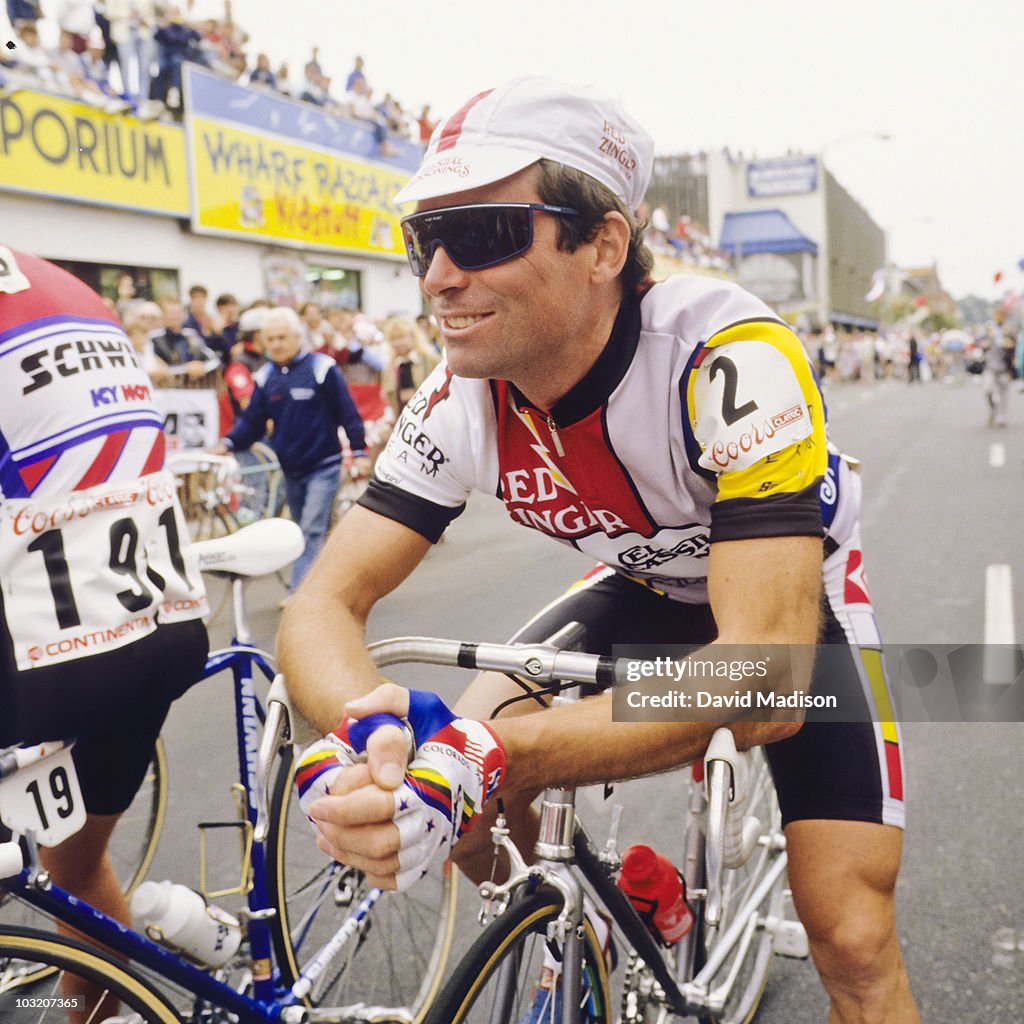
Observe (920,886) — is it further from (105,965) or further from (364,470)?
(364,470)

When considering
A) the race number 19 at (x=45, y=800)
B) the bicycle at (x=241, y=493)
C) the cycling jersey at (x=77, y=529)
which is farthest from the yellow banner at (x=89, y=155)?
the race number 19 at (x=45, y=800)

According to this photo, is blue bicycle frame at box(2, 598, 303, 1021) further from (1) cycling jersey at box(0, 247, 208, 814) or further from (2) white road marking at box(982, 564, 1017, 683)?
(2) white road marking at box(982, 564, 1017, 683)

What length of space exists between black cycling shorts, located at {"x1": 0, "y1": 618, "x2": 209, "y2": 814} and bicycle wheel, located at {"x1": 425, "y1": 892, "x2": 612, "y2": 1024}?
0.90 metres

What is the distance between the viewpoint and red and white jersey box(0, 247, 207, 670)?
1970 millimetres

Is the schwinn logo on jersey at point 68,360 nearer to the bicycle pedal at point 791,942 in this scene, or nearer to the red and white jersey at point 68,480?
the red and white jersey at point 68,480

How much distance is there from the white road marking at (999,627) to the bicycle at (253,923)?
113 inches

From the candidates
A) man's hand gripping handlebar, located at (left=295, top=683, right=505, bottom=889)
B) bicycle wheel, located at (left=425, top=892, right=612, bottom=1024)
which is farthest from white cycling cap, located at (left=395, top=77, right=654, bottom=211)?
bicycle wheel, located at (left=425, top=892, right=612, bottom=1024)

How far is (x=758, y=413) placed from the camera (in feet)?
5.60

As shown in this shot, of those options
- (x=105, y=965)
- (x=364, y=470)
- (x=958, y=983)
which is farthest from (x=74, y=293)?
(x=364, y=470)

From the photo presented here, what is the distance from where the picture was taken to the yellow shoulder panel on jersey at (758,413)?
5.56 ft

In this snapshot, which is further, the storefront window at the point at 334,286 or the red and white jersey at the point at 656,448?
the storefront window at the point at 334,286

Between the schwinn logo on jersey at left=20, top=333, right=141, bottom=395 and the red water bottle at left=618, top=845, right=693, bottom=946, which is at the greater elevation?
the schwinn logo on jersey at left=20, top=333, right=141, bottom=395

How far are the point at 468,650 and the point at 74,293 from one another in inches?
45.5

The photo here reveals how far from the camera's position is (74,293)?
2.12 metres
